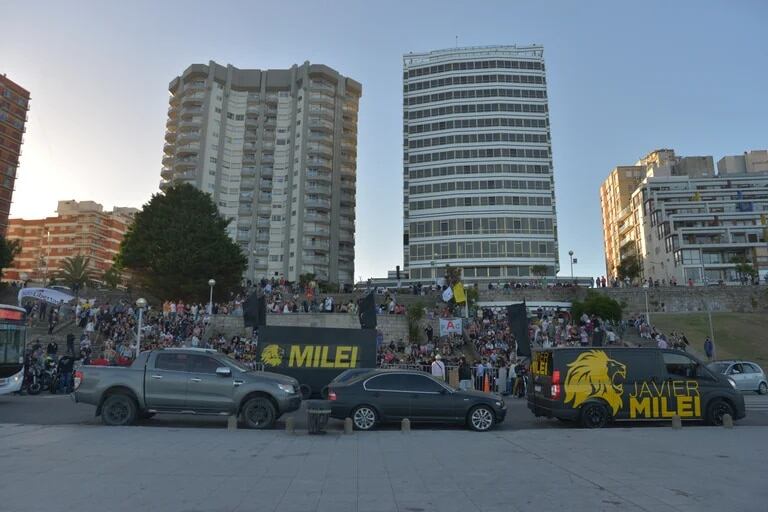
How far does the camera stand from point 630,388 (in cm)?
1248

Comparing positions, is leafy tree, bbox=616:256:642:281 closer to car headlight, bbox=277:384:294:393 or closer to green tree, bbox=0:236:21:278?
car headlight, bbox=277:384:294:393

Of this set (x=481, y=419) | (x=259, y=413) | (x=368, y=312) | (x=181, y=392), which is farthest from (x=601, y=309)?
(x=181, y=392)

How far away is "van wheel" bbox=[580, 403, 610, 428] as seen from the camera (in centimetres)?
1238

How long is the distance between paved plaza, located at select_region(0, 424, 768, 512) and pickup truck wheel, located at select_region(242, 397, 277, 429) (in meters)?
0.84

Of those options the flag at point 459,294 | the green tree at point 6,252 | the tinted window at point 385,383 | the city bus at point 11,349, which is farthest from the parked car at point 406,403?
the green tree at point 6,252

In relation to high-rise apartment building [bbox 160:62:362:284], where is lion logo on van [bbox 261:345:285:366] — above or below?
below

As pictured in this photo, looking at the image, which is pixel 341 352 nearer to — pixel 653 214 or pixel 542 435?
pixel 542 435

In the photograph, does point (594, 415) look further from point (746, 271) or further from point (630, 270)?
point (630, 270)

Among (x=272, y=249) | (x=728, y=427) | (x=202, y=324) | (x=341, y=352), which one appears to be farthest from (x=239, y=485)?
(x=272, y=249)

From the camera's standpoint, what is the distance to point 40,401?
17250 mm

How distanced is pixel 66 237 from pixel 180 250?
281 feet

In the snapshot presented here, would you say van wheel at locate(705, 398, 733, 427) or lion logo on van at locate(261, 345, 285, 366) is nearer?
van wheel at locate(705, 398, 733, 427)

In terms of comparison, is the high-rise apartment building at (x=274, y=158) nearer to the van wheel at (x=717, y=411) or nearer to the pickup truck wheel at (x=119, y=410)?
the pickup truck wheel at (x=119, y=410)

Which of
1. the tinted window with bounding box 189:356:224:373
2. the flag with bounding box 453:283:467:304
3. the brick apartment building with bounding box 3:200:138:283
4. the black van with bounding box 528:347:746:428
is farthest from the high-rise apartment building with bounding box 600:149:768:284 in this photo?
the brick apartment building with bounding box 3:200:138:283
